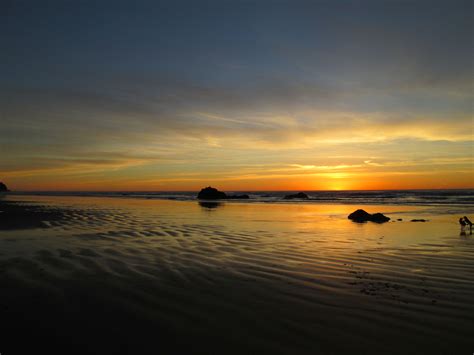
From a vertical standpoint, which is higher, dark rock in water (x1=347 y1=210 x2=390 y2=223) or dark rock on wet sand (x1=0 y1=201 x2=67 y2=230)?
dark rock in water (x1=347 y1=210 x2=390 y2=223)

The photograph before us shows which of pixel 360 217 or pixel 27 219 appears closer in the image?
pixel 27 219

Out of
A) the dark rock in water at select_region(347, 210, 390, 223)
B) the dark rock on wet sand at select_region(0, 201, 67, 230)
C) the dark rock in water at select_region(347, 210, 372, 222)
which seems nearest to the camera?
the dark rock on wet sand at select_region(0, 201, 67, 230)

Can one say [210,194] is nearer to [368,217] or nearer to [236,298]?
[368,217]

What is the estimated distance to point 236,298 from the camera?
21.9 ft

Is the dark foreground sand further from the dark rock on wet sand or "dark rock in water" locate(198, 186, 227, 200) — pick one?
"dark rock in water" locate(198, 186, 227, 200)

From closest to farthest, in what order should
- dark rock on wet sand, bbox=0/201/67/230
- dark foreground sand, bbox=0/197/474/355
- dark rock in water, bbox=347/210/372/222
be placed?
dark foreground sand, bbox=0/197/474/355, dark rock on wet sand, bbox=0/201/67/230, dark rock in water, bbox=347/210/372/222

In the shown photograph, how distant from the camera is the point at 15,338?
4.87m

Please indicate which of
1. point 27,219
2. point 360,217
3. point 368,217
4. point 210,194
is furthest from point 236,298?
point 210,194

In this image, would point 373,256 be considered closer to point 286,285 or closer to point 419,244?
point 419,244

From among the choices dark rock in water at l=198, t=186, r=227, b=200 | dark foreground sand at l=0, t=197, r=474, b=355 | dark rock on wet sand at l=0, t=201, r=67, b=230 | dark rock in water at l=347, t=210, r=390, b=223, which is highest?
dark rock in water at l=198, t=186, r=227, b=200

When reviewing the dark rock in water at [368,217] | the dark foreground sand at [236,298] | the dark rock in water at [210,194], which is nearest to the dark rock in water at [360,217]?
the dark rock in water at [368,217]

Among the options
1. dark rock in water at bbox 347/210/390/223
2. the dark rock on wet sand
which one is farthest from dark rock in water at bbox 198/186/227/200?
dark rock in water at bbox 347/210/390/223

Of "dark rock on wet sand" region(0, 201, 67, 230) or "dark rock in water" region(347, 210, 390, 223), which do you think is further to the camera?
"dark rock in water" region(347, 210, 390, 223)

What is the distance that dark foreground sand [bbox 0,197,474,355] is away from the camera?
4.80 m
